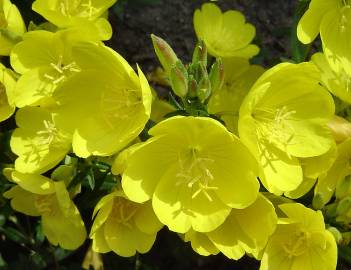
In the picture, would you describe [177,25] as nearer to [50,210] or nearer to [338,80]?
[338,80]

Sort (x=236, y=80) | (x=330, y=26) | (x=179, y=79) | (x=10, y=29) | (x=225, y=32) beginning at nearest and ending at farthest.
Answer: (x=179, y=79)
(x=10, y=29)
(x=330, y=26)
(x=236, y=80)
(x=225, y=32)

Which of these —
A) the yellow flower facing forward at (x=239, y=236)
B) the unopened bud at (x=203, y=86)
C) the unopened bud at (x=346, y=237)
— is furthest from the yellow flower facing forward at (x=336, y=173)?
the unopened bud at (x=203, y=86)

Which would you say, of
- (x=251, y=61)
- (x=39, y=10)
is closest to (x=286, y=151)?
(x=39, y=10)

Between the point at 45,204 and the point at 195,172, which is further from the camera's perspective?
the point at 45,204

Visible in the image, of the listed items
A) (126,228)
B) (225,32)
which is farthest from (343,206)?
(225,32)

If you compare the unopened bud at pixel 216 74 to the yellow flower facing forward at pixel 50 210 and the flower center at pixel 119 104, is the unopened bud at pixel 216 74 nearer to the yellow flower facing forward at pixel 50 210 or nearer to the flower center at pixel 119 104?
the flower center at pixel 119 104

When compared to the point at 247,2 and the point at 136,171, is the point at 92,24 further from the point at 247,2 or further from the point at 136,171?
the point at 247,2
